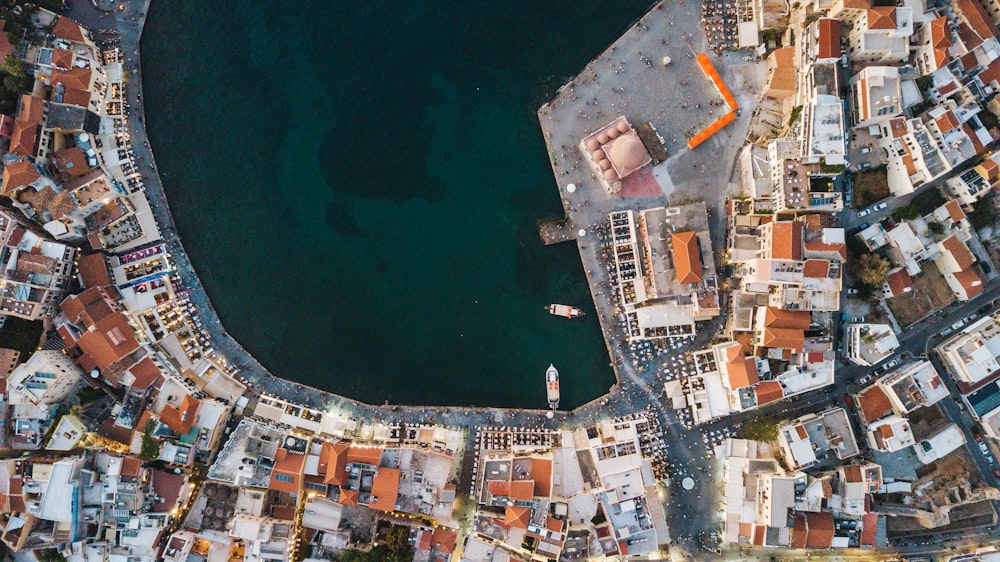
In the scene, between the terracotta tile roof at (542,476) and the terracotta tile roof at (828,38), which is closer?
the terracotta tile roof at (828,38)

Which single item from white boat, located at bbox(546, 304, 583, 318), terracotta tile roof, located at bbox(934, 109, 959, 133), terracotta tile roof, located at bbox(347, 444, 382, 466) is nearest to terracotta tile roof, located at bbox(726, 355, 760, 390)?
white boat, located at bbox(546, 304, 583, 318)

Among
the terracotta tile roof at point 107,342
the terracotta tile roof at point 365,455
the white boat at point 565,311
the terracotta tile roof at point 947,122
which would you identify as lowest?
the terracotta tile roof at point 365,455

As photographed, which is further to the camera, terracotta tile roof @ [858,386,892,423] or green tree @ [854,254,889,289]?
terracotta tile roof @ [858,386,892,423]

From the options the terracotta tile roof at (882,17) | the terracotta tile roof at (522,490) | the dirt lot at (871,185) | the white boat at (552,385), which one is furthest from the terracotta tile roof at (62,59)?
the dirt lot at (871,185)

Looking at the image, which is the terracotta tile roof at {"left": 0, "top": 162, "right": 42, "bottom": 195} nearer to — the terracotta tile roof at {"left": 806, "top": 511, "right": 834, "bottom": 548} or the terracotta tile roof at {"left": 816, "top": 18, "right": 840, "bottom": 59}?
→ the terracotta tile roof at {"left": 816, "top": 18, "right": 840, "bottom": 59}

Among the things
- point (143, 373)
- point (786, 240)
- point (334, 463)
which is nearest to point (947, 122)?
point (786, 240)

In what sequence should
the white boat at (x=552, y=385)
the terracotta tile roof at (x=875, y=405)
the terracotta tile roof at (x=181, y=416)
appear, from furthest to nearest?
the white boat at (x=552, y=385) → the terracotta tile roof at (x=875, y=405) → the terracotta tile roof at (x=181, y=416)

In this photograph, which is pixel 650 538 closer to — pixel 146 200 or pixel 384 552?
pixel 384 552

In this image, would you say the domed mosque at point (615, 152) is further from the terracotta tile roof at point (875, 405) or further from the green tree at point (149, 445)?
the green tree at point (149, 445)
